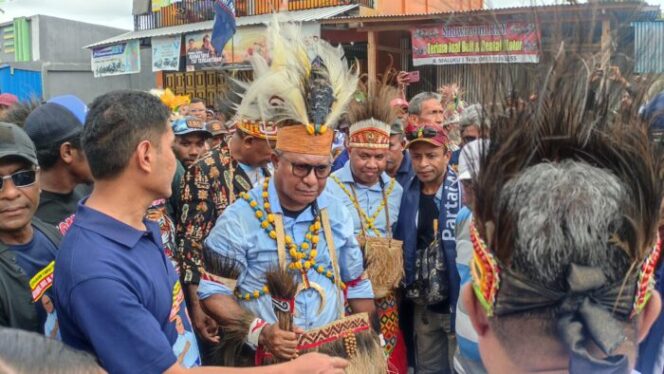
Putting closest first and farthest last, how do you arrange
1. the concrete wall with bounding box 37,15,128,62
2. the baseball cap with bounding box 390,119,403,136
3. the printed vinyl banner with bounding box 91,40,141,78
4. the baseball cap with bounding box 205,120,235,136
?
1. the baseball cap with bounding box 390,119,403,136
2. the baseball cap with bounding box 205,120,235,136
3. the printed vinyl banner with bounding box 91,40,141,78
4. the concrete wall with bounding box 37,15,128,62

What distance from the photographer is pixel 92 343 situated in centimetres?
179

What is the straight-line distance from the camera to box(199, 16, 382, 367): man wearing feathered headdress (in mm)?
2877

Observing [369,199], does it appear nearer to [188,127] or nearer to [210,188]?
[210,188]

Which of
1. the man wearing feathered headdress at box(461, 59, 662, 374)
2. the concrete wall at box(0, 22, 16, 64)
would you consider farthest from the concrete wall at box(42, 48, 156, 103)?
the man wearing feathered headdress at box(461, 59, 662, 374)

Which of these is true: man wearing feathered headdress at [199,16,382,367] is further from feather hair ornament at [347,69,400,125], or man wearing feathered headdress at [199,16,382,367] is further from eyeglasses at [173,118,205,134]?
eyeglasses at [173,118,205,134]

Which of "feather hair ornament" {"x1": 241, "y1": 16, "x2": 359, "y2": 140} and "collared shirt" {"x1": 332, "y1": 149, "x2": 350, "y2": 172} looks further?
"collared shirt" {"x1": 332, "y1": 149, "x2": 350, "y2": 172}

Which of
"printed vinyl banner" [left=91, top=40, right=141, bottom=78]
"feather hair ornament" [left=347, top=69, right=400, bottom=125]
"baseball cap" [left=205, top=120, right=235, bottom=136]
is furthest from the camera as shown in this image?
"printed vinyl banner" [left=91, top=40, right=141, bottom=78]

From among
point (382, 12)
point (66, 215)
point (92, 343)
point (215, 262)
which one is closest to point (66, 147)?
point (66, 215)

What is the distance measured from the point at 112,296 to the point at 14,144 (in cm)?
94

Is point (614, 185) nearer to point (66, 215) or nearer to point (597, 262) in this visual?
point (597, 262)

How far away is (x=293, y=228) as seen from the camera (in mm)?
3010

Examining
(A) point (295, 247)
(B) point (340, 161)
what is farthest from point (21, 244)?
(B) point (340, 161)

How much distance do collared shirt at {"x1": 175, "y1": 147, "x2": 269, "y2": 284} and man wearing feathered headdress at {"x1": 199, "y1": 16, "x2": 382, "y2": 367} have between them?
982mm

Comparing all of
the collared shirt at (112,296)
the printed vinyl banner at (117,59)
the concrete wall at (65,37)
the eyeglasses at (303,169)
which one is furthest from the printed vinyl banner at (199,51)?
the collared shirt at (112,296)
